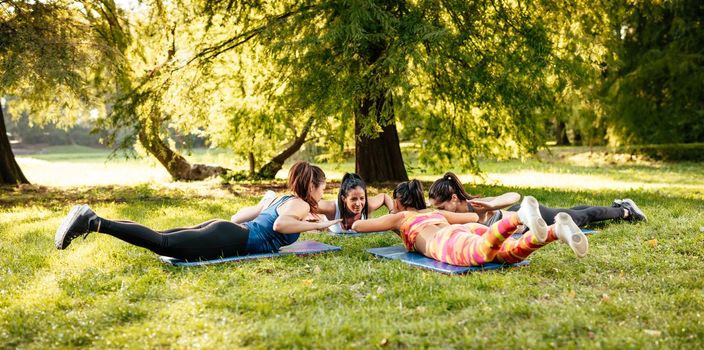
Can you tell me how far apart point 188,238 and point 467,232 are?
221 cm

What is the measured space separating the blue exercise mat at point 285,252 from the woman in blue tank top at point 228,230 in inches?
2.7

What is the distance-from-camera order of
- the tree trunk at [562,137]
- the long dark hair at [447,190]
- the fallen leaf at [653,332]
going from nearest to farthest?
the fallen leaf at [653,332], the long dark hair at [447,190], the tree trunk at [562,137]

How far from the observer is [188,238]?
16.4ft

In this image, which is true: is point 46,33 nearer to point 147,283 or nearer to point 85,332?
point 147,283

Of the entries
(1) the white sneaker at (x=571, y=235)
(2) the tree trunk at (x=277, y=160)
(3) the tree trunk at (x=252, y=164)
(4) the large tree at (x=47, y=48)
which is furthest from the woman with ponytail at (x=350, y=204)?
(3) the tree trunk at (x=252, y=164)

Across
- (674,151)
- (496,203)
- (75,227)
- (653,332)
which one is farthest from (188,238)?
(674,151)

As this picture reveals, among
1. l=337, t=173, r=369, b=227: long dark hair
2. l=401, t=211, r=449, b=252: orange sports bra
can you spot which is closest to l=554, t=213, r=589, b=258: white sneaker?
l=401, t=211, r=449, b=252: orange sports bra

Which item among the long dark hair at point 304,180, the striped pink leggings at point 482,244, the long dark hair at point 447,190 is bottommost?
the striped pink leggings at point 482,244

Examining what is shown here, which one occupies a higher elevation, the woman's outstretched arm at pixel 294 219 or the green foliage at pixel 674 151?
the woman's outstretched arm at pixel 294 219

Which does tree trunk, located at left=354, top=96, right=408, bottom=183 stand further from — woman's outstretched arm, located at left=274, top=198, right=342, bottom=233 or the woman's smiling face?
woman's outstretched arm, located at left=274, top=198, right=342, bottom=233

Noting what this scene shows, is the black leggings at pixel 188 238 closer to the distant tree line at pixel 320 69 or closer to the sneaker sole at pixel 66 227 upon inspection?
the sneaker sole at pixel 66 227

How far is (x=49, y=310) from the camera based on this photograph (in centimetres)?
379

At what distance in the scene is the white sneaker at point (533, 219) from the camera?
153 inches

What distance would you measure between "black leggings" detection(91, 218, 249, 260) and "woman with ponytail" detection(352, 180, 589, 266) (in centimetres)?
102
